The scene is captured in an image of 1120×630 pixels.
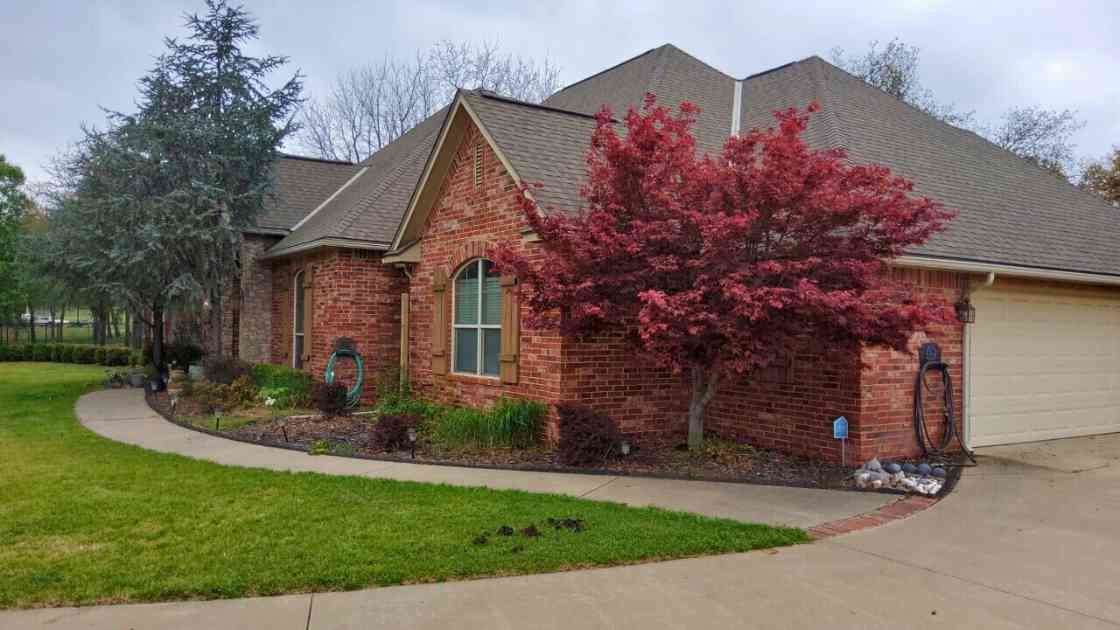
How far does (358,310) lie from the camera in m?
13.9

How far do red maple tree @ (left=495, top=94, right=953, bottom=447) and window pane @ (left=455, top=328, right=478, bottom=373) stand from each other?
358cm

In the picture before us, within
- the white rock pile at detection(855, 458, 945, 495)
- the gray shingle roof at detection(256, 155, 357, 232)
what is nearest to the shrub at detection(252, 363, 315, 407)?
the gray shingle roof at detection(256, 155, 357, 232)

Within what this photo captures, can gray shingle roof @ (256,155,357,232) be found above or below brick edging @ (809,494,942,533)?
above

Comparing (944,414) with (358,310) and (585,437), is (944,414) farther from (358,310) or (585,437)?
(358,310)

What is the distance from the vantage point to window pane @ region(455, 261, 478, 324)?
36.6ft

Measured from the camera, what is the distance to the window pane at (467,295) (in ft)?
36.6

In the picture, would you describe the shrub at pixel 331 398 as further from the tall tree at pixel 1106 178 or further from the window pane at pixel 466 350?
the tall tree at pixel 1106 178

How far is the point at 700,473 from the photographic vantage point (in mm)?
7965

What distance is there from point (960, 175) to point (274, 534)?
11.7 meters

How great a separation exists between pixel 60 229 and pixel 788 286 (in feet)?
55.5

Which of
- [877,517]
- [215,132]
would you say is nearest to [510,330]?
[877,517]

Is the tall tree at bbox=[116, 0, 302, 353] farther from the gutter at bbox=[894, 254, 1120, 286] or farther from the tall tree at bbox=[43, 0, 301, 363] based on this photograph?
the gutter at bbox=[894, 254, 1120, 286]

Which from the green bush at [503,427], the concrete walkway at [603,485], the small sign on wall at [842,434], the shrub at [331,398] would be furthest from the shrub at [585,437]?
the shrub at [331,398]

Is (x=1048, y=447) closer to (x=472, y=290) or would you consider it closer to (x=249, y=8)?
(x=472, y=290)
